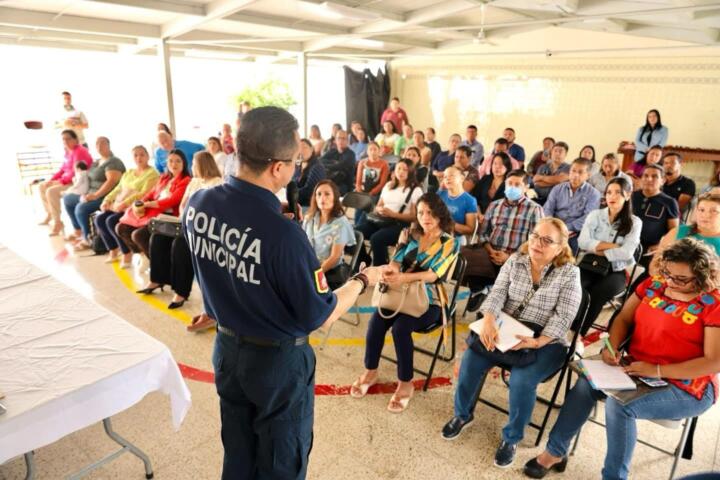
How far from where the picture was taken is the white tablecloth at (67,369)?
5.47 ft

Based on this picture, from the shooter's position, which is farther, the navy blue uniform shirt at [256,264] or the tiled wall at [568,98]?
the tiled wall at [568,98]

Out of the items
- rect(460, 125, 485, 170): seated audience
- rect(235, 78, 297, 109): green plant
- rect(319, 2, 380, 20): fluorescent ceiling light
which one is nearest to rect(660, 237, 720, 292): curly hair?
rect(319, 2, 380, 20): fluorescent ceiling light

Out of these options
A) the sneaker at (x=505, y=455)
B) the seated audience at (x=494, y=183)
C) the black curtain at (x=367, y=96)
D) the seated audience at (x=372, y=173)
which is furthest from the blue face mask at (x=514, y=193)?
the black curtain at (x=367, y=96)

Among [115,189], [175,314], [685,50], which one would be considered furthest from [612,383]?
[685,50]

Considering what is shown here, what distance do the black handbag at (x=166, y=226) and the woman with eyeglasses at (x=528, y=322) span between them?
9.17 feet

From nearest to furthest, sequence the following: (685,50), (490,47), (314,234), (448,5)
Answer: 1. (314,234)
2. (448,5)
3. (685,50)
4. (490,47)

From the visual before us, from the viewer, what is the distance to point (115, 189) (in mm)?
5434

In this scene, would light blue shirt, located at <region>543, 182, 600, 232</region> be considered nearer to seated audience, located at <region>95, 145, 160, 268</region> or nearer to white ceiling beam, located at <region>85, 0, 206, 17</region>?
seated audience, located at <region>95, 145, 160, 268</region>

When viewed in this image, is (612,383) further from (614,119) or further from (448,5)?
(614,119)

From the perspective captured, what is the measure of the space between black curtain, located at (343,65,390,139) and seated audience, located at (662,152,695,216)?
333 inches

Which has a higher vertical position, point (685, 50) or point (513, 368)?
point (685, 50)

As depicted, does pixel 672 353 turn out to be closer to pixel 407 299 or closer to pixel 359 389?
pixel 407 299

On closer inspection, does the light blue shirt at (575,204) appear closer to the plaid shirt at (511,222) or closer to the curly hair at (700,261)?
the plaid shirt at (511,222)

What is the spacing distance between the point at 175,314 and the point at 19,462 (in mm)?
1810
